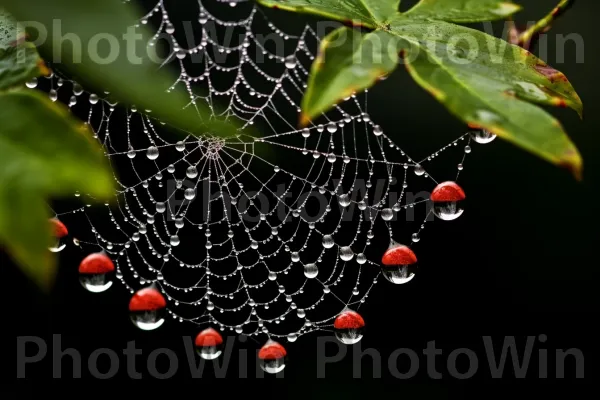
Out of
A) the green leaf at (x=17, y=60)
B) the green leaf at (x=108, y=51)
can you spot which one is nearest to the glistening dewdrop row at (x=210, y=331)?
the green leaf at (x=17, y=60)

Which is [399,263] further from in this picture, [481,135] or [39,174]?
[39,174]

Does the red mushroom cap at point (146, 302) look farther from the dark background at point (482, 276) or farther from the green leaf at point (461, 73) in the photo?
the dark background at point (482, 276)

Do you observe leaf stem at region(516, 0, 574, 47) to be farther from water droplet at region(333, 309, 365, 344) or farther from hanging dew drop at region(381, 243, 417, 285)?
water droplet at region(333, 309, 365, 344)

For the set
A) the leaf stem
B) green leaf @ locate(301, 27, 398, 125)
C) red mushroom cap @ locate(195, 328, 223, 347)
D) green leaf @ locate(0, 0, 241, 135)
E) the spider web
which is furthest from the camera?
the spider web

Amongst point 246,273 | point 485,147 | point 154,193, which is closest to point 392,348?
point 246,273

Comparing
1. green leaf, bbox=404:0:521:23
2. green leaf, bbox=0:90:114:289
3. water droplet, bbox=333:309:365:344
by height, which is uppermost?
green leaf, bbox=404:0:521:23

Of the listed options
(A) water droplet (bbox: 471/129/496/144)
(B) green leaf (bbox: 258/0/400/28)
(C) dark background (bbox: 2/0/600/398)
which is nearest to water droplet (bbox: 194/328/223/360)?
(A) water droplet (bbox: 471/129/496/144)
